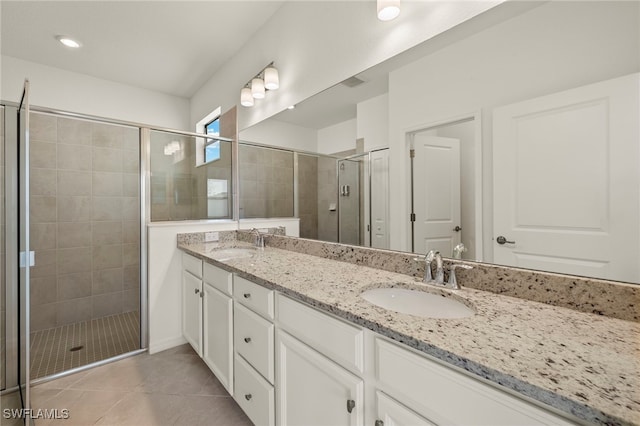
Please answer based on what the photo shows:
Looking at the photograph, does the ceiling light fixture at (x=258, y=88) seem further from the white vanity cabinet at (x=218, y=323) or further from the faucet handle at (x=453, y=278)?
the faucet handle at (x=453, y=278)

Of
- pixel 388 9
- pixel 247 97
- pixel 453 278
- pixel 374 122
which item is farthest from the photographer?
pixel 247 97

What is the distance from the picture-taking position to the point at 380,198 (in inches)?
55.2

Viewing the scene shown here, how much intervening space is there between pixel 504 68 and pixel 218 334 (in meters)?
1.85

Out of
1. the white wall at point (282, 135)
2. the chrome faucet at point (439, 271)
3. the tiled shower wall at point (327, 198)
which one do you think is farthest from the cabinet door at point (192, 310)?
the chrome faucet at point (439, 271)

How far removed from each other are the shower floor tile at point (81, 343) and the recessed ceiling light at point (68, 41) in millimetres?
2619

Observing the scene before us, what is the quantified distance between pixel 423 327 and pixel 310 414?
581mm

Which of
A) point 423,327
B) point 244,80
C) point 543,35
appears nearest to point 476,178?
point 543,35

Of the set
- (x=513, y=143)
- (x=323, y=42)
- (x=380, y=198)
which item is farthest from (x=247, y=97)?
(x=513, y=143)

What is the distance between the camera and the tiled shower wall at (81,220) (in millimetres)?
2594

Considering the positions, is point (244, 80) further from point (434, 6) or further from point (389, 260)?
point (389, 260)

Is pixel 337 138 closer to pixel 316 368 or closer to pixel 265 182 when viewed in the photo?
pixel 265 182

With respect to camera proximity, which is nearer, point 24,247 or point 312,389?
point 312,389

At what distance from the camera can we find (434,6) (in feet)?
3.88

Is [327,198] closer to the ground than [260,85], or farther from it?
closer to the ground
